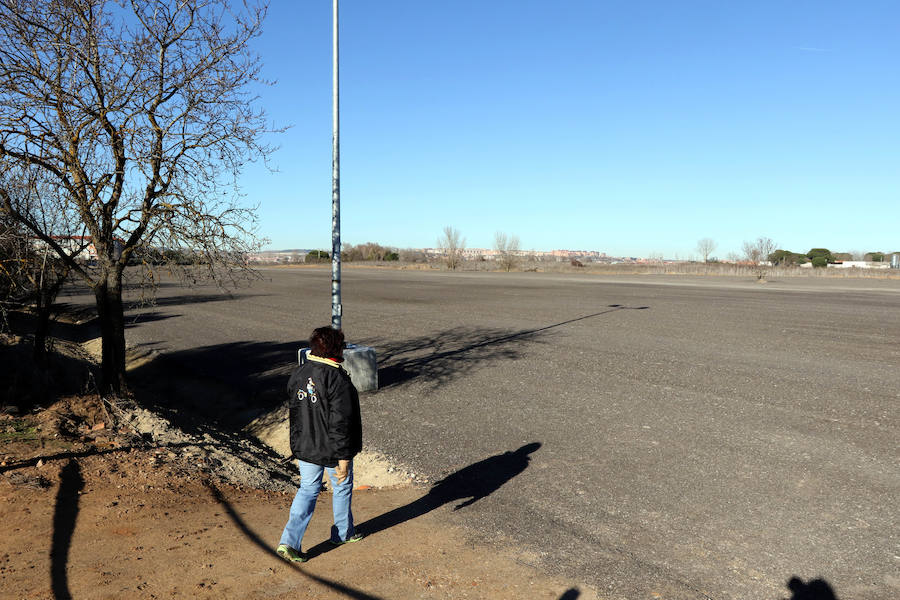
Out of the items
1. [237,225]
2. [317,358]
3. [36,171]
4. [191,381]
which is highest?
[36,171]

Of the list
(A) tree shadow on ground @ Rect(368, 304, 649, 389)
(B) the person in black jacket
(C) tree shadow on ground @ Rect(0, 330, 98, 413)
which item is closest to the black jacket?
(B) the person in black jacket

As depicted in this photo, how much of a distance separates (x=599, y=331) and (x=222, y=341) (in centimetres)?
1065

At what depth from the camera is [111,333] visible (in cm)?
930

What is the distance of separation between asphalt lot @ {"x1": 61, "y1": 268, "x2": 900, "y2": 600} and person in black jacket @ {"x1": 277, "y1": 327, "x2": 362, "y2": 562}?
154 centimetres

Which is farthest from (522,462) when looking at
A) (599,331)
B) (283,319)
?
(283,319)

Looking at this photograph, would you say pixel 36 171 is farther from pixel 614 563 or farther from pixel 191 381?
pixel 614 563

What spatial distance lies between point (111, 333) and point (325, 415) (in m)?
6.40

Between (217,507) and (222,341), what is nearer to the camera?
(217,507)

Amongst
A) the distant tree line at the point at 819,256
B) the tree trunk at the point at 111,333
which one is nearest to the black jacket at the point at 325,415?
the tree trunk at the point at 111,333

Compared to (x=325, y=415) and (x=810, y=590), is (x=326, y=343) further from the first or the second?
(x=810, y=590)

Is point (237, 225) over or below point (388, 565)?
over

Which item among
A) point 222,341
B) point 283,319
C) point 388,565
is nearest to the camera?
point 388,565

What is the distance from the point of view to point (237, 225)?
8781 mm

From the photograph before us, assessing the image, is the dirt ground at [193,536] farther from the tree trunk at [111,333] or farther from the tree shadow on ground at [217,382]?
the tree shadow on ground at [217,382]
